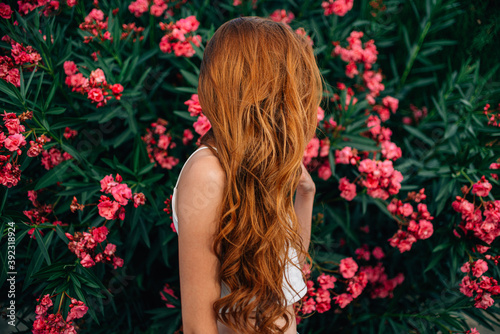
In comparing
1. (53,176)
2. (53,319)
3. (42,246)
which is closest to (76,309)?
(53,319)

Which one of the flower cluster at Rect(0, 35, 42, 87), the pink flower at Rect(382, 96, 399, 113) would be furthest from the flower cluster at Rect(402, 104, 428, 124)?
the flower cluster at Rect(0, 35, 42, 87)

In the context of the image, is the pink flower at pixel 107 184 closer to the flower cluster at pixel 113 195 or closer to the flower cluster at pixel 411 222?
the flower cluster at pixel 113 195

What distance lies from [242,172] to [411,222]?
3.93ft

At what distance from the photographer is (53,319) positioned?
1.40 metres

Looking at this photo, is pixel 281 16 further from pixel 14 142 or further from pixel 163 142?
pixel 14 142

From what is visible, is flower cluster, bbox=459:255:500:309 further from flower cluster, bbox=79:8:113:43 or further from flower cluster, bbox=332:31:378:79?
flower cluster, bbox=79:8:113:43

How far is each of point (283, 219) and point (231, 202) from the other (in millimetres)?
200

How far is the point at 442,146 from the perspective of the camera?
1987 millimetres

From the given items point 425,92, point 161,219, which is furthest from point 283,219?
point 425,92

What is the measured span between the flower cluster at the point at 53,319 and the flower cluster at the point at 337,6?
6.72 ft

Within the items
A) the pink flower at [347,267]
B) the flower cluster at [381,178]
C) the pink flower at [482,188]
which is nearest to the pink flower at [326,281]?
the pink flower at [347,267]

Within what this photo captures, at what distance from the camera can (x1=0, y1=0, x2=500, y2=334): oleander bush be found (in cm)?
156

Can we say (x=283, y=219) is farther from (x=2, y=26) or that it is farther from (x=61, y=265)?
(x=2, y=26)

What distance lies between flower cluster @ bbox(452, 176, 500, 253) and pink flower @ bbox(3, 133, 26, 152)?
199 centimetres
